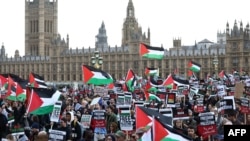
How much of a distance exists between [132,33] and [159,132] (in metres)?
74.7

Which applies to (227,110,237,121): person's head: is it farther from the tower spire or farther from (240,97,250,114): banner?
the tower spire

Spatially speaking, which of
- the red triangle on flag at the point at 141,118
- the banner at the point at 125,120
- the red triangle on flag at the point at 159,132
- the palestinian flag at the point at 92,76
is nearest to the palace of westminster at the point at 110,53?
the palestinian flag at the point at 92,76

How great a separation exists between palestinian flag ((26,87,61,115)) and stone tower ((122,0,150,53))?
69.1 meters

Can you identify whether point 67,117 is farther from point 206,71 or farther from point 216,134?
point 206,71

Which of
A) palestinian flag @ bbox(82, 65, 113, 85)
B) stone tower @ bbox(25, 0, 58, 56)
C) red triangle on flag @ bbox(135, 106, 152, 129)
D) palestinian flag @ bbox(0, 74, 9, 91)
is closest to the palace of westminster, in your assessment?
stone tower @ bbox(25, 0, 58, 56)

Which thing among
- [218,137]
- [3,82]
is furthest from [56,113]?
[3,82]

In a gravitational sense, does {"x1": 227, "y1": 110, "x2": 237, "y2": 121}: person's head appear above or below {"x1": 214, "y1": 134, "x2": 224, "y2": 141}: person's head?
above

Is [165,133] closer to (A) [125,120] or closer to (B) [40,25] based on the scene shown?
(A) [125,120]

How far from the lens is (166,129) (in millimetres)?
6895

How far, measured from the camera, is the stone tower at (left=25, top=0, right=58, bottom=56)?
10038cm

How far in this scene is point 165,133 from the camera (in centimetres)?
687

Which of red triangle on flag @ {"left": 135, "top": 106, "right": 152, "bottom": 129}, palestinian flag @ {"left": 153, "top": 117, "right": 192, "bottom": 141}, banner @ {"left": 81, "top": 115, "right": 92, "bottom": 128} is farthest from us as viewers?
banner @ {"left": 81, "top": 115, "right": 92, "bottom": 128}

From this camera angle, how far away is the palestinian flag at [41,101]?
10.4m

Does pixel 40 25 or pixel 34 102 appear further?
pixel 40 25
